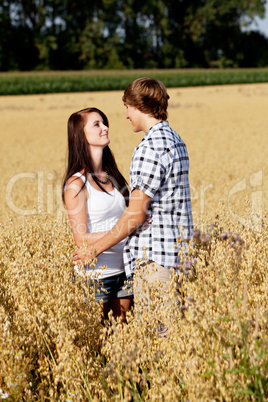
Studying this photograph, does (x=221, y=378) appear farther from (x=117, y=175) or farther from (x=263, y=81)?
(x=263, y=81)

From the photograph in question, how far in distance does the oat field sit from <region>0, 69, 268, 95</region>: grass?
60.9 ft

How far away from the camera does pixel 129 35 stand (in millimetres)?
69750

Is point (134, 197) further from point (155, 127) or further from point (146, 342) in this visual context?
point (146, 342)

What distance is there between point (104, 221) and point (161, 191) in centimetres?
52

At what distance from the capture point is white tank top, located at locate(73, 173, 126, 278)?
3014 millimetres

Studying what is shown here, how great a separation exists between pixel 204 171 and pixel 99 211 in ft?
22.1

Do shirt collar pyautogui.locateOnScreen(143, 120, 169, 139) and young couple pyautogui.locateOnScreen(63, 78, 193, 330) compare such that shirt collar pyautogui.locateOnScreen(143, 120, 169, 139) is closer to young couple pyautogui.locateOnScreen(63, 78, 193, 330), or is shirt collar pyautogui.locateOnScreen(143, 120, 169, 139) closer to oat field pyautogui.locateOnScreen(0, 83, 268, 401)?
young couple pyautogui.locateOnScreen(63, 78, 193, 330)

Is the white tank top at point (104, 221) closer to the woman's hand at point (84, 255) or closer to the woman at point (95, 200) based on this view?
the woman at point (95, 200)

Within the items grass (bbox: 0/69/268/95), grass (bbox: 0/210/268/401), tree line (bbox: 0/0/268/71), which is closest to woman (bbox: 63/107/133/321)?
grass (bbox: 0/210/268/401)

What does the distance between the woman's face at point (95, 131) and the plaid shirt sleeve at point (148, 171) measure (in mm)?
581

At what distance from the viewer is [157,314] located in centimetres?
257

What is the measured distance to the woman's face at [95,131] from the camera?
3.12 metres

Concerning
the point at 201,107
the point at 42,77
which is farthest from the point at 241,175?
the point at 42,77

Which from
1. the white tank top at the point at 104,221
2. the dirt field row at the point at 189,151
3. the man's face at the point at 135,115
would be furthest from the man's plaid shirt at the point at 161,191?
the dirt field row at the point at 189,151
